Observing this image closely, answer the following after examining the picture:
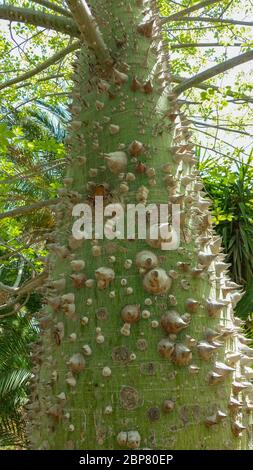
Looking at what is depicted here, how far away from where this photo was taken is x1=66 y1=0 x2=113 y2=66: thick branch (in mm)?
1955

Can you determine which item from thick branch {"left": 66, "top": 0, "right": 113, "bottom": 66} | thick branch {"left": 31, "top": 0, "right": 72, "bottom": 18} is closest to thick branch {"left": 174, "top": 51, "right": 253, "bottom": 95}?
thick branch {"left": 66, "top": 0, "right": 113, "bottom": 66}

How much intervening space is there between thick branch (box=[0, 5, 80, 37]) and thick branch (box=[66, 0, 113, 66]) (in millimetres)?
454

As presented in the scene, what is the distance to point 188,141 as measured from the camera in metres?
2.21

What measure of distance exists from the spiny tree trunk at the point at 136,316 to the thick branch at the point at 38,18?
24.3 inches

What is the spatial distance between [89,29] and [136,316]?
129 centimetres

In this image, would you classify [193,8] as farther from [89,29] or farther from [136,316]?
[136,316]

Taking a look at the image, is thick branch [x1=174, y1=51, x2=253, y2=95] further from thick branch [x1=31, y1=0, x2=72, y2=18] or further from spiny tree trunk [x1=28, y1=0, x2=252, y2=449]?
thick branch [x1=31, y1=0, x2=72, y2=18]

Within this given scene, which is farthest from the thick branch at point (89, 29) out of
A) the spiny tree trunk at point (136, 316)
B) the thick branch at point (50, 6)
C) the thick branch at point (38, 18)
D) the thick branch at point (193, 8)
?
the thick branch at point (193, 8)

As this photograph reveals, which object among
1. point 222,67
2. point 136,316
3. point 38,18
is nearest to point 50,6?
point 38,18

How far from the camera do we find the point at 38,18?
2475 millimetres

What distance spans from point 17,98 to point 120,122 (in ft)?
12.1

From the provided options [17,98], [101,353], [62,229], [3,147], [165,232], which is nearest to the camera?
[101,353]
